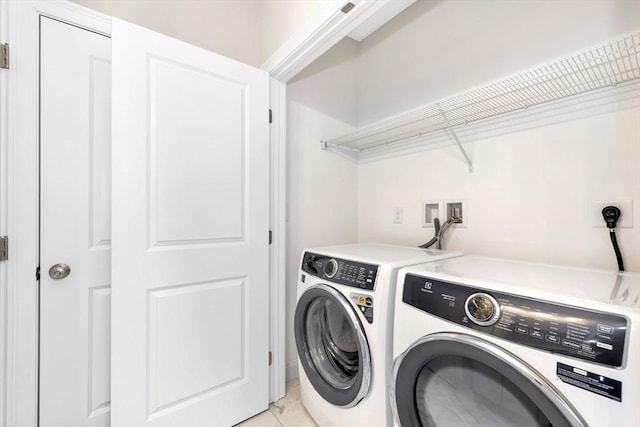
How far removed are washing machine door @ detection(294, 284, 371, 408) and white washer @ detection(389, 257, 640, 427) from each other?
0.30m

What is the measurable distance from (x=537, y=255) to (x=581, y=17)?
1042 mm

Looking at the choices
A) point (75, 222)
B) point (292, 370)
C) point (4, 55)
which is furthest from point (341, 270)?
point (4, 55)

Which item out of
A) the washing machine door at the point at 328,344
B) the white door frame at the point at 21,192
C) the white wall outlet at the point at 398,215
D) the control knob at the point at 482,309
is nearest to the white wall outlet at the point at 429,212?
the white wall outlet at the point at 398,215

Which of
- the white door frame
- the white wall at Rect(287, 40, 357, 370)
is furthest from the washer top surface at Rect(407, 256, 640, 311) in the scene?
the white door frame

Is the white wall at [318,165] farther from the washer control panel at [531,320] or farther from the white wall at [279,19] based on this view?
the washer control panel at [531,320]

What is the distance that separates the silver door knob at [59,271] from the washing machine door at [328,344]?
1039 mm

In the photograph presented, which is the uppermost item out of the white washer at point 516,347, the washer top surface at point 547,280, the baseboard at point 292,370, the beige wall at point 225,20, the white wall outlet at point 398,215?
the beige wall at point 225,20

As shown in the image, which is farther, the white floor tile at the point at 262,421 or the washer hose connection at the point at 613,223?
the white floor tile at the point at 262,421

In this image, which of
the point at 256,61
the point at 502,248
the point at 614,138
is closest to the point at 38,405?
the point at 256,61

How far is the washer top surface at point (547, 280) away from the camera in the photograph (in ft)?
2.24

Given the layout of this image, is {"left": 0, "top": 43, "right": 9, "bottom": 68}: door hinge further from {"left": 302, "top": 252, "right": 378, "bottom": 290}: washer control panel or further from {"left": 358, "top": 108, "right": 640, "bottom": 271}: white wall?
{"left": 358, "top": 108, "right": 640, "bottom": 271}: white wall

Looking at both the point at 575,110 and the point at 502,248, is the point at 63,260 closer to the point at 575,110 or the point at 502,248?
the point at 502,248

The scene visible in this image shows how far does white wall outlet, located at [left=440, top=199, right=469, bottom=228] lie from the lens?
1.55 meters

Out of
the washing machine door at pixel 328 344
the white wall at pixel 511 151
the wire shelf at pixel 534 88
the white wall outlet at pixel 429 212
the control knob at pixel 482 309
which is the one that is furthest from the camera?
the white wall outlet at pixel 429 212
